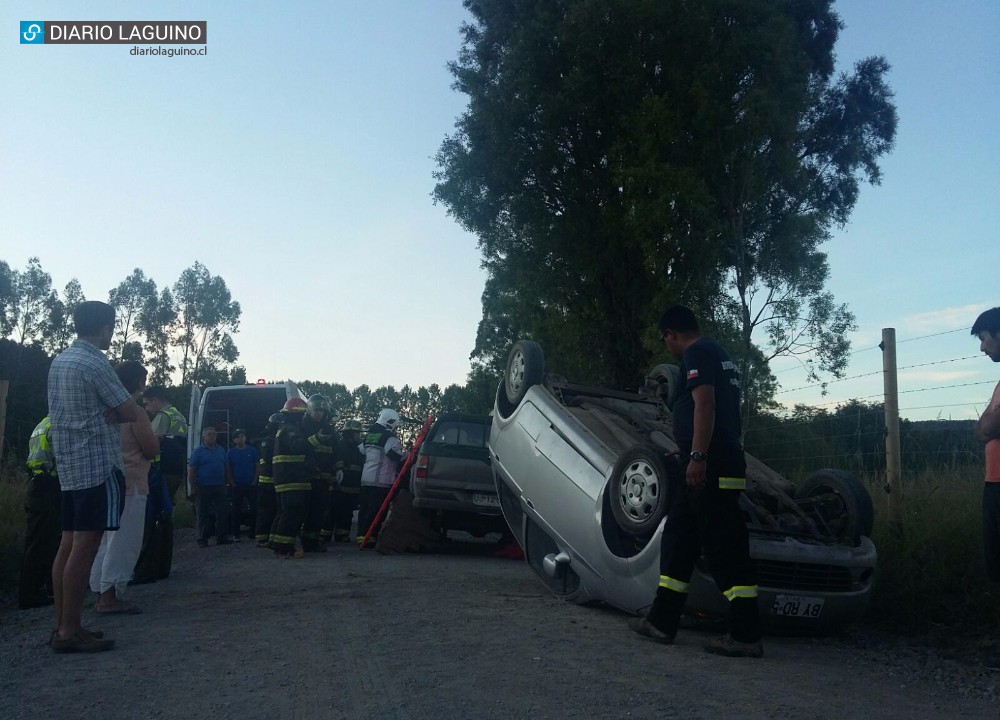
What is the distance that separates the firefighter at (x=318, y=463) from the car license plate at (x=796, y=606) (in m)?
7.02

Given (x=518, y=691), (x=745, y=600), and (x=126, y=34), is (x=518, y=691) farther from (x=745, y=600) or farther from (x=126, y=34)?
(x=126, y=34)

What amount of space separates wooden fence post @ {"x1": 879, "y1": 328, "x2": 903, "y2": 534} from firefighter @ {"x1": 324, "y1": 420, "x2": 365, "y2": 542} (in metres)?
7.71

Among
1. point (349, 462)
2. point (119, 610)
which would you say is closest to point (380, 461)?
point (349, 462)

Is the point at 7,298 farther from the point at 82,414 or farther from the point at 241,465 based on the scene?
the point at 82,414

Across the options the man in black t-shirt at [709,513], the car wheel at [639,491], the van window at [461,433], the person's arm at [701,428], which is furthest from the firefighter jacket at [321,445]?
the person's arm at [701,428]

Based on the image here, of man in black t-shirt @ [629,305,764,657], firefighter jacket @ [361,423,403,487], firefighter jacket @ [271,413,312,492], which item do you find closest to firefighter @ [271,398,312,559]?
firefighter jacket @ [271,413,312,492]

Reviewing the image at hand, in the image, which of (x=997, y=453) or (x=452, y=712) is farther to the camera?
(x=997, y=453)

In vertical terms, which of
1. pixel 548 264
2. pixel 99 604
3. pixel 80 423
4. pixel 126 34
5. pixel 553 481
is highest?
pixel 126 34

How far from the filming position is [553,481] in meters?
6.77

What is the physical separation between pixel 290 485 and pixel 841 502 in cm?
659

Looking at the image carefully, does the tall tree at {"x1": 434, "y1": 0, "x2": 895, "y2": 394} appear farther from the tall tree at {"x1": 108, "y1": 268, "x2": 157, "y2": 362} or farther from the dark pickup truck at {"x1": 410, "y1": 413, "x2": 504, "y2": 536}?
the tall tree at {"x1": 108, "y1": 268, "x2": 157, "y2": 362}

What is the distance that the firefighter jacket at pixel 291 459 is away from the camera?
425 inches

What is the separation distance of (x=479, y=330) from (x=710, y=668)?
136ft

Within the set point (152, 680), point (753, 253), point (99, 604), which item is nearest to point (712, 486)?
point (152, 680)
